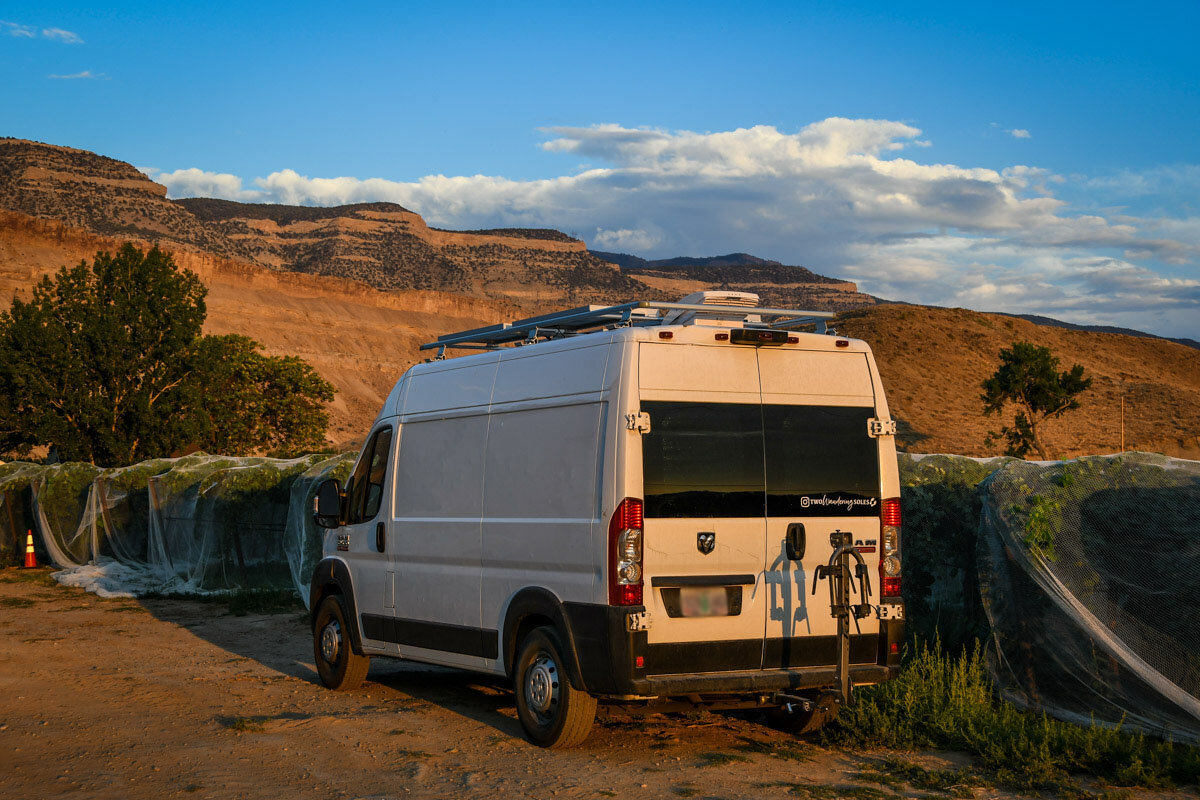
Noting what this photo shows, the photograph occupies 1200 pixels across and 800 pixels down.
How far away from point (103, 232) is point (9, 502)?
382 feet

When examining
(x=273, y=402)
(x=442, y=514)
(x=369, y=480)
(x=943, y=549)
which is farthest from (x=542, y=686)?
(x=273, y=402)

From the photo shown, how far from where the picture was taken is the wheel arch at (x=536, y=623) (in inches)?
269

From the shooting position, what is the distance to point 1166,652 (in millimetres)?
6930

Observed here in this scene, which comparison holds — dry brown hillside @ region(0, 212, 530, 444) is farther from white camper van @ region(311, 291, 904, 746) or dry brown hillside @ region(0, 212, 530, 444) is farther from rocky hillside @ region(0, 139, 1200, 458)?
white camper van @ region(311, 291, 904, 746)

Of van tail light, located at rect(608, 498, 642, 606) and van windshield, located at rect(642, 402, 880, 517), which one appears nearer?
van tail light, located at rect(608, 498, 642, 606)

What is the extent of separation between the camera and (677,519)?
6.66 meters

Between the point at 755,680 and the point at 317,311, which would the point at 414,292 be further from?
the point at 755,680

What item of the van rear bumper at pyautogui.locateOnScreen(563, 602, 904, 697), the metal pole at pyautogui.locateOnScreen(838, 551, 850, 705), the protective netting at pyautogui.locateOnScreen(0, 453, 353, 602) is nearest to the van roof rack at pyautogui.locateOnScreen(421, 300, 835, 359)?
the metal pole at pyautogui.locateOnScreen(838, 551, 850, 705)

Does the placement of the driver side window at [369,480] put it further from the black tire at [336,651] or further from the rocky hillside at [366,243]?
the rocky hillside at [366,243]

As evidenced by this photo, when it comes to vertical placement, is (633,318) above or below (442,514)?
above

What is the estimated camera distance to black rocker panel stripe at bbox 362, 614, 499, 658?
25.6 feet

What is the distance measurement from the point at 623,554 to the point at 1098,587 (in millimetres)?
3218

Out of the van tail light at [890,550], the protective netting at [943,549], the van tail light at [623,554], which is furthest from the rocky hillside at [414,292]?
the van tail light at [623,554]

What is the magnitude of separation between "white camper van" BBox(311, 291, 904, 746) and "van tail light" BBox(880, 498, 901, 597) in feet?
0.04
